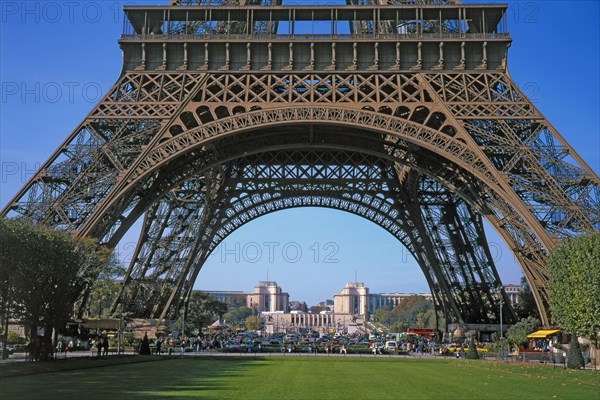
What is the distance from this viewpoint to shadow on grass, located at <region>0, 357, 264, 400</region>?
68.6 feet

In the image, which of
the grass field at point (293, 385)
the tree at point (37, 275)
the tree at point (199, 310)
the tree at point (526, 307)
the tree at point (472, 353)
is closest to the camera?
the grass field at point (293, 385)

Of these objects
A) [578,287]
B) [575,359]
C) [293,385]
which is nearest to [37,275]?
[293,385]

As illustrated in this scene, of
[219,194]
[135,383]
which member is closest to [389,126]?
[135,383]

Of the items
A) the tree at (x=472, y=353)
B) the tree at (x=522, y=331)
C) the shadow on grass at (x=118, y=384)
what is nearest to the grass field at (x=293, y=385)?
the shadow on grass at (x=118, y=384)

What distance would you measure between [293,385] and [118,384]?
21.4ft

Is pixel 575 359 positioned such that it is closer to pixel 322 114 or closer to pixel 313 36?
pixel 322 114

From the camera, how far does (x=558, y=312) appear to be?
41.8 m

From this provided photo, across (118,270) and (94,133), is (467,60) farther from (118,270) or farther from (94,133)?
(118,270)

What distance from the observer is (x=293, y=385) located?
1001 inches

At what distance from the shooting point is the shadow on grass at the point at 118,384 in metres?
20.9

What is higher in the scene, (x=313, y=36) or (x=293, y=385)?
(x=313, y=36)

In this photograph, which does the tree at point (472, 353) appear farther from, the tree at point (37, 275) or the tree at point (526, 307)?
the tree at point (37, 275)

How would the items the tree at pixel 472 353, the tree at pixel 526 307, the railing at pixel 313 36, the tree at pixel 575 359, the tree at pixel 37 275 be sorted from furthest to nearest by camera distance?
the tree at pixel 526 307 < the tree at pixel 472 353 < the railing at pixel 313 36 < the tree at pixel 575 359 < the tree at pixel 37 275

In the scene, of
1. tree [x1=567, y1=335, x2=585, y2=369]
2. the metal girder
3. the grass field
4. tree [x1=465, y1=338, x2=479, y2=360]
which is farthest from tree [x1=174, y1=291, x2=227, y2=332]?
the grass field
